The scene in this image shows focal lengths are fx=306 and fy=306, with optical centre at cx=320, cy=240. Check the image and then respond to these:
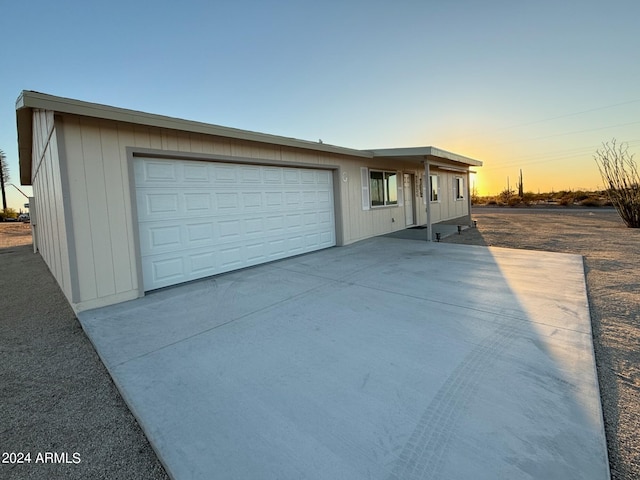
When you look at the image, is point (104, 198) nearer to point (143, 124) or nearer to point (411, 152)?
point (143, 124)

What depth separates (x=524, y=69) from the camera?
11.3 meters

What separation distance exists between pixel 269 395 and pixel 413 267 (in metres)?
4.40

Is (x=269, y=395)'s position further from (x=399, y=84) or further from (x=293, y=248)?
(x=399, y=84)

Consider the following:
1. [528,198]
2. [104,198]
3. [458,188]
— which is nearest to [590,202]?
[528,198]

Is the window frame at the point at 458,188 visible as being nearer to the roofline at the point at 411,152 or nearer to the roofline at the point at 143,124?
the roofline at the point at 411,152

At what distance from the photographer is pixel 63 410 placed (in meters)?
2.22

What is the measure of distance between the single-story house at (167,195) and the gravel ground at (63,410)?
813mm

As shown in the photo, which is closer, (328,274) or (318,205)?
(328,274)

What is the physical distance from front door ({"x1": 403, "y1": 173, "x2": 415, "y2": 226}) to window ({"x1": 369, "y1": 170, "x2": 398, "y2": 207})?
86 centimetres

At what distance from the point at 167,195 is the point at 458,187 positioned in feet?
49.1

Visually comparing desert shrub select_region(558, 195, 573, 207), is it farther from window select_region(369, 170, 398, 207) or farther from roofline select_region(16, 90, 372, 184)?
roofline select_region(16, 90, 372, 184)

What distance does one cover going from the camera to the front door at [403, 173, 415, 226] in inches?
468

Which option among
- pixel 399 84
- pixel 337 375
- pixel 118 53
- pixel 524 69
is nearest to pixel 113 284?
pixel 337 375

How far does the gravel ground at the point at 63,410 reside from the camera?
168cm
